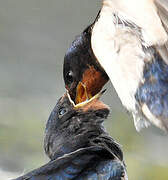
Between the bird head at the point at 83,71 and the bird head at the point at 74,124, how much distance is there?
2 cm

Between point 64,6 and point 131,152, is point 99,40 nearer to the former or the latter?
point 64,6

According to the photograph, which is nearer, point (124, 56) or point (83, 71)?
point (124, 56)

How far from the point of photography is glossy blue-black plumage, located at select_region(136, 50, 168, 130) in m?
0.82

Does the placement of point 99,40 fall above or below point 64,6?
below

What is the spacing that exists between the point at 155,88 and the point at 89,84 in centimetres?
29

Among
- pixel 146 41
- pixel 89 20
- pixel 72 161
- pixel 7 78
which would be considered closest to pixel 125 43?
pixel 146 41

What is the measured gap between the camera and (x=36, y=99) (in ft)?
6.63

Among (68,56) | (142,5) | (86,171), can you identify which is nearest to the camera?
(142,5)

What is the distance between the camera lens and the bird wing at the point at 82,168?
98cm

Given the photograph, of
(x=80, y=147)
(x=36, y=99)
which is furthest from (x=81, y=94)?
(x=36, y=99)

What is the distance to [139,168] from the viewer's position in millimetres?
2059

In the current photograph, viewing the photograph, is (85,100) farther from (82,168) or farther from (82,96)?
(82,168)

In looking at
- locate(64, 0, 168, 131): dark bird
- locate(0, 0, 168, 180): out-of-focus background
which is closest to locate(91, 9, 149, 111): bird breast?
locate(64, 0, 168, 131): dark bird

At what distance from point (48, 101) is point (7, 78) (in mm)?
172
